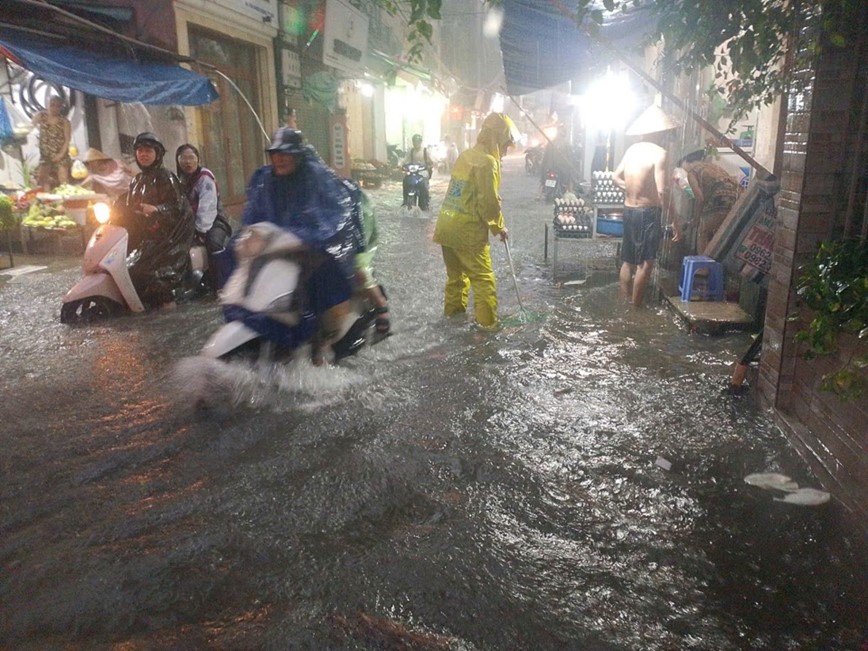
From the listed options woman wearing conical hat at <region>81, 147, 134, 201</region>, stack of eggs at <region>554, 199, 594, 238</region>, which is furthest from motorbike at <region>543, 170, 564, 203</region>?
woman wearing conical hat at <region>81, 147, 134, 201</region>

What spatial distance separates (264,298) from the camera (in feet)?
14.5

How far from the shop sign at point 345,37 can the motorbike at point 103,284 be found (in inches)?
448

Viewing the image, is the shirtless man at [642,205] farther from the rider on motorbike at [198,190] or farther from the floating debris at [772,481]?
the rider on motorbike at [198,190]

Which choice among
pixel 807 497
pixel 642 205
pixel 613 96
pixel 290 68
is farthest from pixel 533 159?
pixel 807 497

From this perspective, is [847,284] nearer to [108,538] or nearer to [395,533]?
[395,533]

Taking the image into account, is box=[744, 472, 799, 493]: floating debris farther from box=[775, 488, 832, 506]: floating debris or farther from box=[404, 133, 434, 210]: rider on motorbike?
box=[404, 133, 434, 210]: rider on motorbike

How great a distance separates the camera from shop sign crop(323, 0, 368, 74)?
16750 mm

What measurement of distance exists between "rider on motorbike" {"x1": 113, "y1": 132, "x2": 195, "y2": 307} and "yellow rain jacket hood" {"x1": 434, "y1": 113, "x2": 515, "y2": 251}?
9.80 feet

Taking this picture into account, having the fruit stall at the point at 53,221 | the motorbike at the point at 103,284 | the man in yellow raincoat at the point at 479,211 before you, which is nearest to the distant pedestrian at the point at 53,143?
the fruit stall at the point at 53,221

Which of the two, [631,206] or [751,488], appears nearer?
[751,488]

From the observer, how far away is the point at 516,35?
360 inches

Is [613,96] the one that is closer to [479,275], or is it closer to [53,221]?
[479,275]

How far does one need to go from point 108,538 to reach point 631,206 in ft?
20.5

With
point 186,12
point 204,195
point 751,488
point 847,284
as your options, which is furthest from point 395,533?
point 186,12
